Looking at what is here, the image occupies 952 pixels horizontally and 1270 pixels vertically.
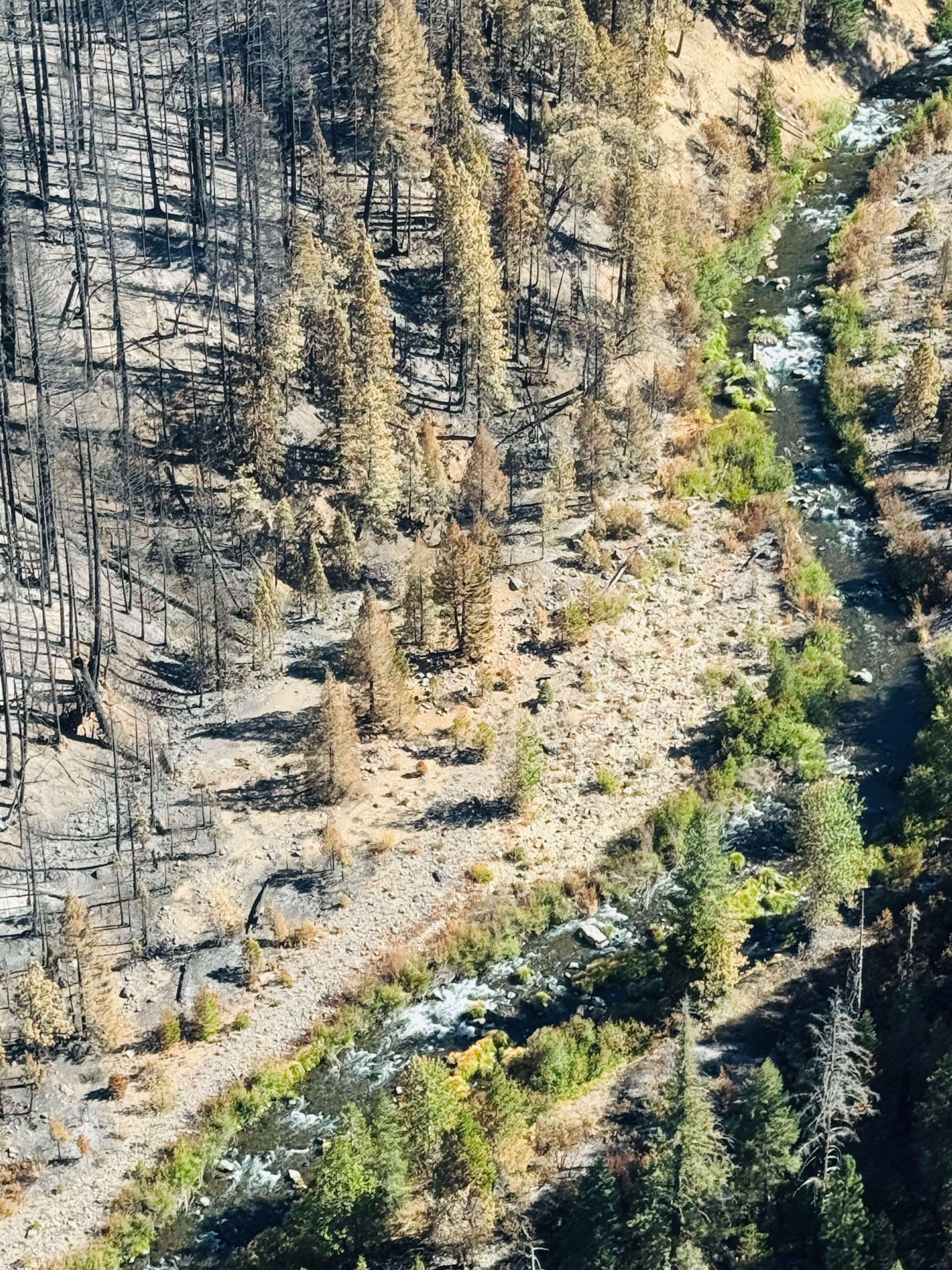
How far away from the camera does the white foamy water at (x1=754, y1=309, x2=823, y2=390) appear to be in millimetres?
84875

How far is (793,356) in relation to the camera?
8638 centimetres

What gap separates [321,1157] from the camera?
47.7 m

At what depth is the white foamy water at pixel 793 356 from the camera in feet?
278

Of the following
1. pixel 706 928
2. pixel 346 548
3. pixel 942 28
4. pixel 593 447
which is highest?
pixel 942 28

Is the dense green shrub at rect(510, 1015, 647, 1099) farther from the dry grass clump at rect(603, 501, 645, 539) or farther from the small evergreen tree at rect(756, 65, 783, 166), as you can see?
the small evergreen tree at rect(756, 65, 783, 166)

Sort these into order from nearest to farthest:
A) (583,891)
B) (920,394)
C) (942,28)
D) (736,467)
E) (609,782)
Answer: (583,891)
(609,782)
(736,467)
(920,394)
(942,28)

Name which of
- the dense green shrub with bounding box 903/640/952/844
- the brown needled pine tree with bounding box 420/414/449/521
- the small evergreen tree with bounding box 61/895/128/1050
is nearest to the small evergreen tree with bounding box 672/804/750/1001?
the dense green shrub with bounding box 903/640/952/844

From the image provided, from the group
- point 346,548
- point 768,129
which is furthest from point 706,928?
point 768,129

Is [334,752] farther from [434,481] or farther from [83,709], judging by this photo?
[434,481]

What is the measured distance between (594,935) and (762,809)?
9.29m

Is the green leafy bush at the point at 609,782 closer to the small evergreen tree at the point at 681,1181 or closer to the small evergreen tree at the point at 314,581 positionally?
the small evergreen tree at the point at 314,581

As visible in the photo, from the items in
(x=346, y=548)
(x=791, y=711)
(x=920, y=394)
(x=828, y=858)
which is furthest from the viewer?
(x=920, y=394)

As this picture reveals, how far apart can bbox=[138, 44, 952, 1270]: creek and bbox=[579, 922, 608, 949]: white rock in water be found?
26 cm

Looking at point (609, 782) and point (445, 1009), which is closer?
point (445, 1009)
